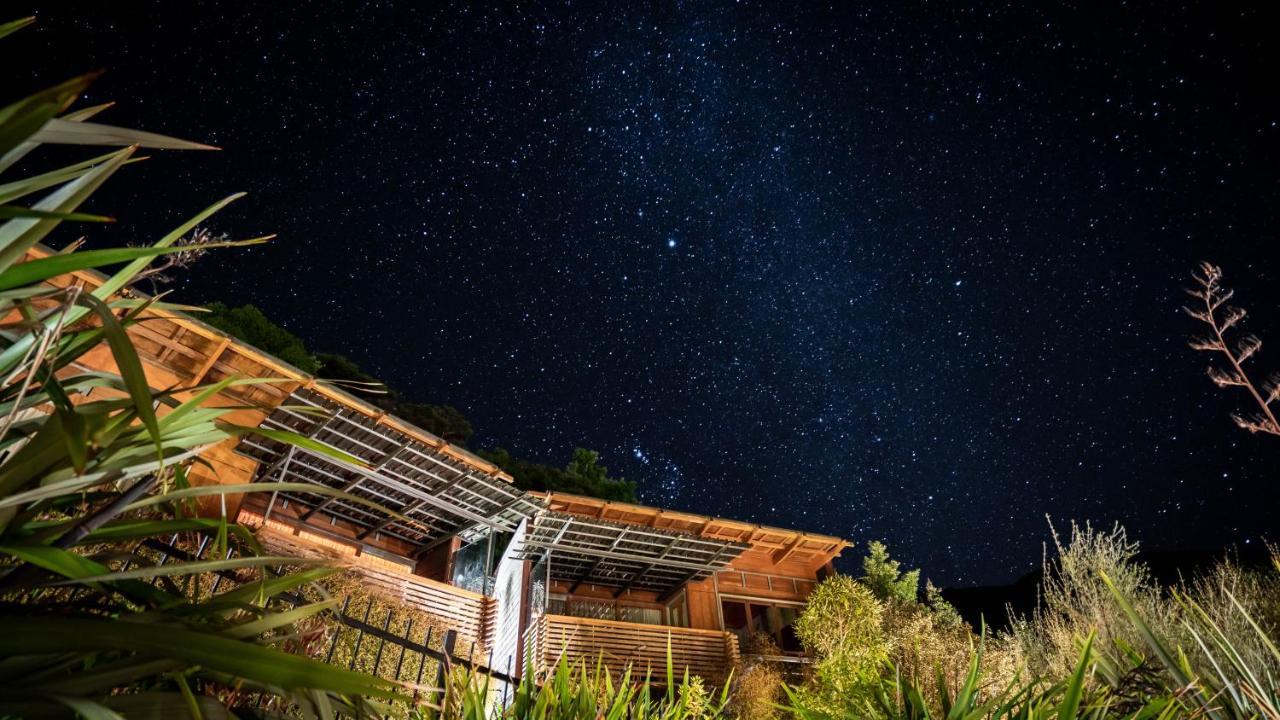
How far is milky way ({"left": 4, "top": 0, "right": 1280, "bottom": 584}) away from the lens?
17.8 metres

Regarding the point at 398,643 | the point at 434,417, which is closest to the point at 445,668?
the point at 398,643

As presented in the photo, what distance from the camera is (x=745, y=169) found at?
25422mm

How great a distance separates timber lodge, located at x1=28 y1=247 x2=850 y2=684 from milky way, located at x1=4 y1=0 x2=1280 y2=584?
5.48 metres

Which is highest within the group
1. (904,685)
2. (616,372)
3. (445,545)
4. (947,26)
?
(947,26)

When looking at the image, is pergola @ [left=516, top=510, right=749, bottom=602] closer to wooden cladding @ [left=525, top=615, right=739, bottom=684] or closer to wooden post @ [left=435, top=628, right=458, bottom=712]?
wooden cladding @ [left=525, top=615, right=739, bottom=684]

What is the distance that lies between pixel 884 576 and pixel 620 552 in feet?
45.2

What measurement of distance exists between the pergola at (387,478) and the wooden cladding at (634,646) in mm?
2462

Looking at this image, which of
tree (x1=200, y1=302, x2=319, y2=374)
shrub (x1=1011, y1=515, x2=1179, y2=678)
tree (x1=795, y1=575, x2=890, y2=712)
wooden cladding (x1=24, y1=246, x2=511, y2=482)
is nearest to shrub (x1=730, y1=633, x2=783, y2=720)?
→ tree (x1=795, y1=575, x2=890, y2=712)

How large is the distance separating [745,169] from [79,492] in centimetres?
2613

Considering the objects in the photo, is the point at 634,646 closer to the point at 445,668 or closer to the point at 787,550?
the point at 787,550

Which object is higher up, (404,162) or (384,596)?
(404,162)

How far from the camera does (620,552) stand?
14.7 metres

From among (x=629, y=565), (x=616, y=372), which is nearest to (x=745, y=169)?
(x=616, y=372)

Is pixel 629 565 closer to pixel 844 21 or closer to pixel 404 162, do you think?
pixel 404 162
